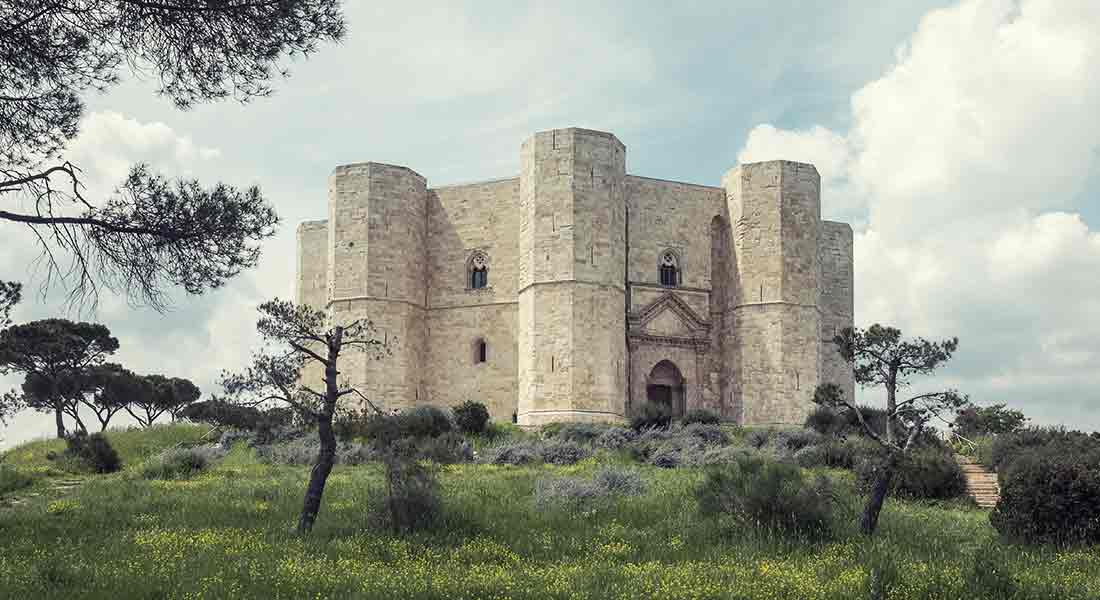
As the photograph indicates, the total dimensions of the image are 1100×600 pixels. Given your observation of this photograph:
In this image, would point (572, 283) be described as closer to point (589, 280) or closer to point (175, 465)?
point (589, 280)

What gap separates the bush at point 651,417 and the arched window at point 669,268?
4.76 meters

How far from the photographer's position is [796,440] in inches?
1097

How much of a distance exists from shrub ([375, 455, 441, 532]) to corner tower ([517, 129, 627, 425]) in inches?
683

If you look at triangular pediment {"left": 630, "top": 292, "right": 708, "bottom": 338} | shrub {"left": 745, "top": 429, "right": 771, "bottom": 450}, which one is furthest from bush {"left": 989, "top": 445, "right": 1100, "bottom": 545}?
triangular pediment {"left": 630, "top": 292, "right": 708, "bottom": 338}

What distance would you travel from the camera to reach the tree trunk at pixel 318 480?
555 inches

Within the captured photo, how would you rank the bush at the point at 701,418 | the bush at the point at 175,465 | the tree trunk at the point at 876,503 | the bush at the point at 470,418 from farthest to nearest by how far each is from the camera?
the bush at the point at 701,418, the bush at the point at 470,418, the bush at the point at 175,465, the tree trunk at the point at 876,503

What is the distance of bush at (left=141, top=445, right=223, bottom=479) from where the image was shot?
2294 cm

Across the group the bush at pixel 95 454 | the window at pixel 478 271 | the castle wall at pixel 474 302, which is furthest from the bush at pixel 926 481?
the window at pixel 478 271

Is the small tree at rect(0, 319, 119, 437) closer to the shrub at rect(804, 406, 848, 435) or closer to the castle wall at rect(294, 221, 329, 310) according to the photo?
the castle wall at rect(294, 221, 329, 310)

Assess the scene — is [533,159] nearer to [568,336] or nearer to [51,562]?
[568,336]

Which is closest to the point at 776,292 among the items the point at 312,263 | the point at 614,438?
the point at 614,438

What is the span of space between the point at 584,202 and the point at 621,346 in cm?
430

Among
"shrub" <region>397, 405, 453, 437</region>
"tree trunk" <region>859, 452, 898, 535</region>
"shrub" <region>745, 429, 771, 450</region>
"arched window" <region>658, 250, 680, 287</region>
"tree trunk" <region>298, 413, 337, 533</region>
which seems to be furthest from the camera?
"arched window" <region>658, 250, 680, 287</region>

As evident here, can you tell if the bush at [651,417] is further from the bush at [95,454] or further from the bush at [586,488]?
the bush at [95,454]
